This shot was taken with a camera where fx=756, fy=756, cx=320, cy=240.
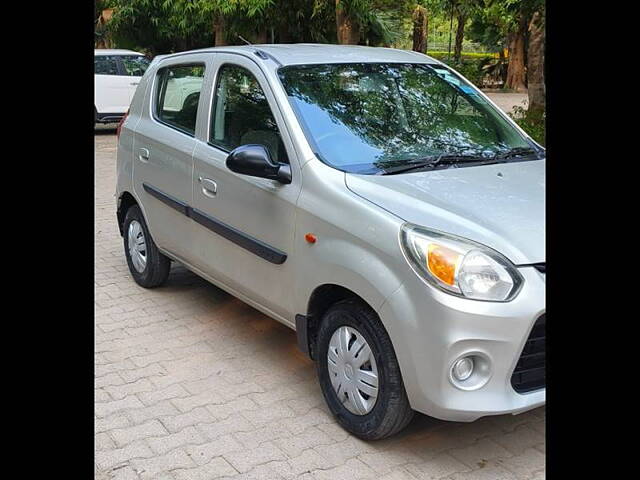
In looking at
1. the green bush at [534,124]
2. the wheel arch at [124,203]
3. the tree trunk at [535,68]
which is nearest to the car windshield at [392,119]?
the wheel arch at [124,203]

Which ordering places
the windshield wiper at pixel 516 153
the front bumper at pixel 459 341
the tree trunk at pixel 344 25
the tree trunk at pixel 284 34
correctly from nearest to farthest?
the front bumper at pixel 459 341, the windshield wiper at pixel 516 153, the tree trunk at pixel 344 25, the tree trunk at pixel 284 34

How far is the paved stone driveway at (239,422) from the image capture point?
11.0 ft

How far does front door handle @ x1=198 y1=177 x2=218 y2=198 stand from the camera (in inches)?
173

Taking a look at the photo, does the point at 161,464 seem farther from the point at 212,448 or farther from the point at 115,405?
the point at 115,405

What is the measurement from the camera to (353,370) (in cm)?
346

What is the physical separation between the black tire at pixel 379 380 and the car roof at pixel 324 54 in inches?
63.1

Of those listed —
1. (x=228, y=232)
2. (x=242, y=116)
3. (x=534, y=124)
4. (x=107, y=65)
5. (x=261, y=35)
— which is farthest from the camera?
(x=261, y=35)

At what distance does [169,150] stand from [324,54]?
122 centimetres

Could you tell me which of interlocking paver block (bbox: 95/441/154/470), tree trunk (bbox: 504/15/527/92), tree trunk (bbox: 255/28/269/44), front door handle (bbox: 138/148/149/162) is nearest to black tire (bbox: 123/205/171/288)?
front door handle (bbox: 138/148/149/162)

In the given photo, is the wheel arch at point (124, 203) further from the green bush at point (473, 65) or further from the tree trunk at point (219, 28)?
the green bush at point (473, 65)

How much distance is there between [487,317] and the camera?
9.75ft

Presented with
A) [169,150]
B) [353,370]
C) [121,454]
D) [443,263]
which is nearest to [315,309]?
[353,370]

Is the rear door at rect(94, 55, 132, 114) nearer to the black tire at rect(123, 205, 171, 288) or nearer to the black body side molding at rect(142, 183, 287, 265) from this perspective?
the black tire at rect(123, 205, 171, 288)
